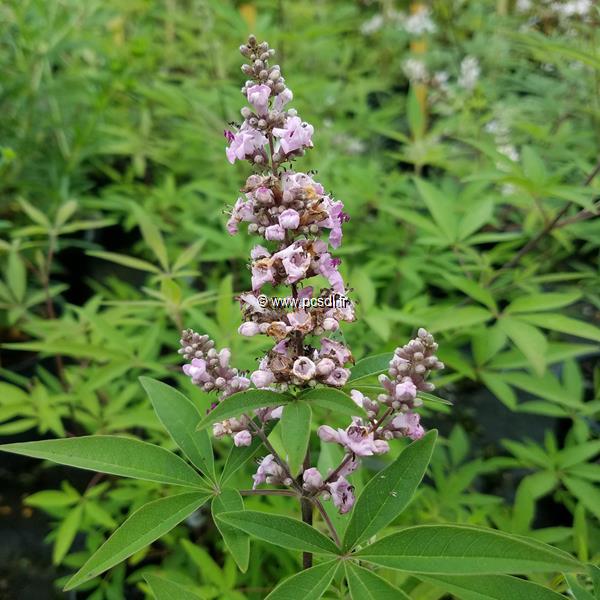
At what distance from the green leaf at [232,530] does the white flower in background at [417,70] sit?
3.08 metres

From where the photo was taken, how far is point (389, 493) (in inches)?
30.7

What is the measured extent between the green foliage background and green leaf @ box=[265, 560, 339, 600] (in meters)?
0.31

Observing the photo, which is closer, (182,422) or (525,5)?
(182,422)

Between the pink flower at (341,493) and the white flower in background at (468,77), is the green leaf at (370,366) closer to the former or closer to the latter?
the pink flower at (341,493)

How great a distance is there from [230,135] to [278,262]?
21 cm

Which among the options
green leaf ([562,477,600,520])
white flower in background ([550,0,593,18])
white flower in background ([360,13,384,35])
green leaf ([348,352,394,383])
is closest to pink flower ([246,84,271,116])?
green leaf ([348,352,394,383])

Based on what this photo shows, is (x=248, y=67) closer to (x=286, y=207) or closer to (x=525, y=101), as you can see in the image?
(x=286, y=207)

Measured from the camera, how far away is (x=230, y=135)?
827 millimetres

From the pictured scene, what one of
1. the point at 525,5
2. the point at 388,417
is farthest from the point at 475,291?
the point at 525,5

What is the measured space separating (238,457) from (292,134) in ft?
1.61

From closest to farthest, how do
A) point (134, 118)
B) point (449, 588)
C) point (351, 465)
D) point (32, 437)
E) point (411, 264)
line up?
point (449, 588) < point (351, 465) < point (411, 264) < point (32, 437) < point (134, 118)

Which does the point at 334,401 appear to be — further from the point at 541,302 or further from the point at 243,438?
the point at 541,302

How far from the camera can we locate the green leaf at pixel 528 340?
49.0 inches

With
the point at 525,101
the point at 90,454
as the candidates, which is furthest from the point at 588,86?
the point at 90,454
